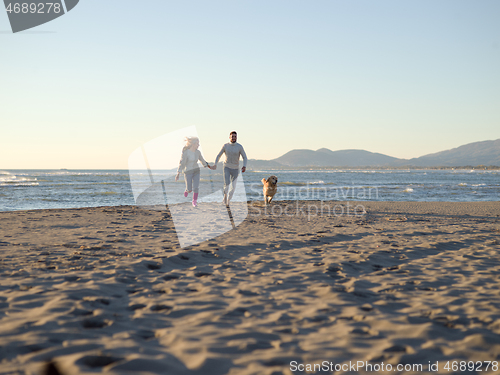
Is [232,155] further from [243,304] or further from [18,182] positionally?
[18,182]

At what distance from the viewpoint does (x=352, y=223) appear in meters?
8.17

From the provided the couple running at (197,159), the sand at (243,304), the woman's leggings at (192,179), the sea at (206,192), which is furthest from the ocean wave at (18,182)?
the sand at (243,304)

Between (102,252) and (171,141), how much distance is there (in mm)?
5916

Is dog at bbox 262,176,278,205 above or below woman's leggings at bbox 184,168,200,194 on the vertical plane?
below

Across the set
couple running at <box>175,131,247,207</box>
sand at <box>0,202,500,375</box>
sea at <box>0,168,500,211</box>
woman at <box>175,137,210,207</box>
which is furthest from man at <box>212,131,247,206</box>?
sand at <box>0,202,500,375</box>

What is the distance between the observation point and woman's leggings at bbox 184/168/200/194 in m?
9.96

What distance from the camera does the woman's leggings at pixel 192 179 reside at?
32.7ft

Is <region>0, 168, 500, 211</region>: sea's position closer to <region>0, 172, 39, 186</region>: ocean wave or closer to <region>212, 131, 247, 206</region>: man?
<region>0, 172, 39, 186</region>: ocean wave

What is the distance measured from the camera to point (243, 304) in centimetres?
295

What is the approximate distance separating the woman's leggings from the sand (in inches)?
167

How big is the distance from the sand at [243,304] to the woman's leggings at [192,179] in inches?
167

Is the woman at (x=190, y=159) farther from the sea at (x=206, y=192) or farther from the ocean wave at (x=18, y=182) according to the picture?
the ocean wave at (x=18, y=182)

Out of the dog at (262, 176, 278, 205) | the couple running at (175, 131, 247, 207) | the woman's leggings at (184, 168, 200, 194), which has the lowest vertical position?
the dog at (262, 176, 278, 205)

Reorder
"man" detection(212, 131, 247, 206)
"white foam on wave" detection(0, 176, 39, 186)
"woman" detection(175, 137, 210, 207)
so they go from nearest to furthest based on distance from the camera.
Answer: "woman" detection(175, 137, 210, 207), "man" detection(212, 131, 247, 206), "white foam on wave" detection(0, 176, 39, 186)
